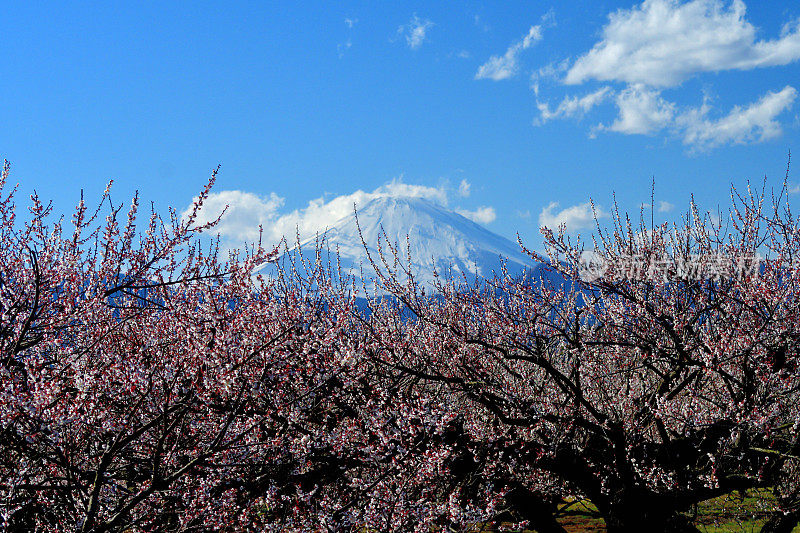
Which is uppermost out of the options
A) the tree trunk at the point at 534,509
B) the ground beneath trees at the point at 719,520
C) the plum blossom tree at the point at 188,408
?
the plum blossom tree at the point at 188,408

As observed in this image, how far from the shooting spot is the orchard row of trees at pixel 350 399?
5.21 m

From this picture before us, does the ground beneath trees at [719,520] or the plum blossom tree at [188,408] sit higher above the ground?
the plum blossom tree at [188,408]

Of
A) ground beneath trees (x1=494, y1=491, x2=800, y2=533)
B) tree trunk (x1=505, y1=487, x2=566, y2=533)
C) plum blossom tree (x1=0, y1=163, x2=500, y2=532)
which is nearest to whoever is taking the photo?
plum blossom tree (x1=0, y1=163, x2=500, y2=532)

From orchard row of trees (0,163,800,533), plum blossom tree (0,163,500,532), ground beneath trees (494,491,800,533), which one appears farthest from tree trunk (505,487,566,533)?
ground beneath trees (494,491,800,533)

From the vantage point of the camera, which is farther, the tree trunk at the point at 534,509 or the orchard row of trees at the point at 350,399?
the tree trunk at the point at 534,509

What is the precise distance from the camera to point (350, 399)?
781cm

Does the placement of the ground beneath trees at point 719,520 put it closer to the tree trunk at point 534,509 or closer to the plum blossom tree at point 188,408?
the tree trunk at point 534,509

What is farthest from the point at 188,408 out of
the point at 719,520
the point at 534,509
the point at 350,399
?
the point at 719,520

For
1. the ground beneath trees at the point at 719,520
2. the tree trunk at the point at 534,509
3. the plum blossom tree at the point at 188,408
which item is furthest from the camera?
the ground beneath trees at the point at 719,520

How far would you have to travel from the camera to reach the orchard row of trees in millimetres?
5207

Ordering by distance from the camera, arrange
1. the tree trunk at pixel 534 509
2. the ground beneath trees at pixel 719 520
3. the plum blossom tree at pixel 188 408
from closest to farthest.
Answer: the plum blossom tree at pixel 188 408, the tree trunk at pixel 534 509, the ground beneath trees at pixel 719 520

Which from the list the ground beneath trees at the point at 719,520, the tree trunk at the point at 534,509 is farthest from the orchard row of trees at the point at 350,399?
the ground beneath trees at the point at 719,520

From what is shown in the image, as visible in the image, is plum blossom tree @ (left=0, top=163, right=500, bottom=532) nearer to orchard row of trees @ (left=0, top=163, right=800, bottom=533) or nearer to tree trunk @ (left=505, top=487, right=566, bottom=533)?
orchard row of trees @ (left=0, top=163, right=800, bottom=533)

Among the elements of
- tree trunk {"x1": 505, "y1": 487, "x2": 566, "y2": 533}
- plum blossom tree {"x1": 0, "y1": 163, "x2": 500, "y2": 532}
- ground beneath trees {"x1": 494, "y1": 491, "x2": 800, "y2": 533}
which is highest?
plum blossom tree {"x1": 0, "y1": 163, "x2": 500, "y2": 532}
